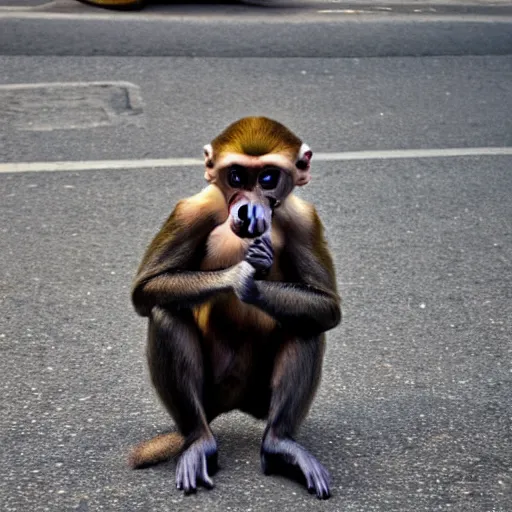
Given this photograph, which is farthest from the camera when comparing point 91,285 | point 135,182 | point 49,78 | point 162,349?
point 49,78

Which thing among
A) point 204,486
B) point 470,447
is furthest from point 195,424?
point 470,447

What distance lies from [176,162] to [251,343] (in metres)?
3.55

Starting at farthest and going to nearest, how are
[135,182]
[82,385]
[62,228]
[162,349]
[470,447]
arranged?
[135,182]
[62,228]
[82,385]
[470,447]
[162,349]

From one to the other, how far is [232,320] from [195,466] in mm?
447

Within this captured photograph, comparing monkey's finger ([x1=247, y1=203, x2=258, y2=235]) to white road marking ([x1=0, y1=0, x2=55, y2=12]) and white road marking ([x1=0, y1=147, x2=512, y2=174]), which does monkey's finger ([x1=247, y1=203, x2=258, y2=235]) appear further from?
white road marking ([x1=0, y1=0, x2=55, y2=12])

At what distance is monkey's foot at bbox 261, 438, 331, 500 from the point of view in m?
3.87

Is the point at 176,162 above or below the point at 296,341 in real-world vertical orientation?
below

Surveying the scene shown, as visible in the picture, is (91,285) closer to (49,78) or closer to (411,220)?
(411,220)

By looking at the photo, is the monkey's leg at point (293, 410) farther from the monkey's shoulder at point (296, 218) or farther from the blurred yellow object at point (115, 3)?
the blurred yellow object at point (115, 3)

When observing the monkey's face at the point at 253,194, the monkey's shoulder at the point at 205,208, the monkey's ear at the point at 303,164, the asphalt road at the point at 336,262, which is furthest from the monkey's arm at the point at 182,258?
the asphalt road at the point at 336,262

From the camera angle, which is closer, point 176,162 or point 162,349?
point 162,349

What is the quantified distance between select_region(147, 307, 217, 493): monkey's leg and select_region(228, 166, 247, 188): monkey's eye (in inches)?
18.3

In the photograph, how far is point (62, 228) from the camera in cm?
633

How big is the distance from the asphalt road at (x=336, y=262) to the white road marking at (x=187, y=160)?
36mm
